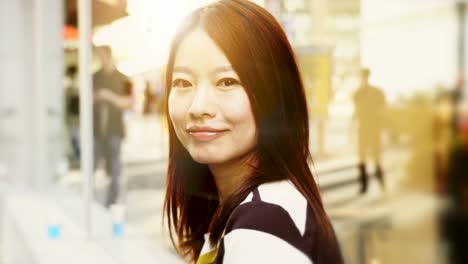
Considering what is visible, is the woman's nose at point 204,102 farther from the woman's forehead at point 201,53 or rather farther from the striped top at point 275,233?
the striped top at point 275,233

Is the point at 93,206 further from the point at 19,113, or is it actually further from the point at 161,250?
the point at 19,113

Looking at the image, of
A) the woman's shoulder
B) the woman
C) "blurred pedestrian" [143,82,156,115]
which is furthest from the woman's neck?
"blurred pedestrian" [143,82,156,115]

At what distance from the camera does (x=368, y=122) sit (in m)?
1.47

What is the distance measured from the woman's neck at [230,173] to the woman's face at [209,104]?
0.6 inches

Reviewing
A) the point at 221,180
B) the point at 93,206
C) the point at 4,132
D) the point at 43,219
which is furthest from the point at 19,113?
the point at 221,180

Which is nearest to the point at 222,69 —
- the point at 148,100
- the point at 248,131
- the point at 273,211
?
the point at 248,131

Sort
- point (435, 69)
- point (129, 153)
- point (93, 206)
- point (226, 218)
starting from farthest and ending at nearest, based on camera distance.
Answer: point (93, 206), point (129, 153), point (226, 218), point (435, 69)

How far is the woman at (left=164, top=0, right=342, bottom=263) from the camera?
1164 millimetres

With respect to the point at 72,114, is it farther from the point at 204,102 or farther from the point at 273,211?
the point at 273,211

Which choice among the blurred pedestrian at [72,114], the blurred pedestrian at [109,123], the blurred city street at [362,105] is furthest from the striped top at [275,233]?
the blurred pedestrian at [72,114]

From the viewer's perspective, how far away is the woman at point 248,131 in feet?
3.82

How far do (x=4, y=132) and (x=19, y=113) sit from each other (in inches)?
9.9

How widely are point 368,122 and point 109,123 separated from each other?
97.6 inches

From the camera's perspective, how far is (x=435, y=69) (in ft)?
3.86
